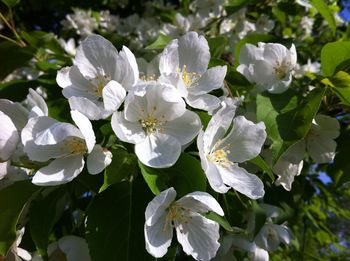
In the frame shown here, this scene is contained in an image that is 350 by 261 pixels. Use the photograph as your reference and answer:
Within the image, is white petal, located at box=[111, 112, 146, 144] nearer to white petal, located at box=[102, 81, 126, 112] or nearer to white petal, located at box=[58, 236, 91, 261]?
white petal, located at box=[102, 81, 126, 112]

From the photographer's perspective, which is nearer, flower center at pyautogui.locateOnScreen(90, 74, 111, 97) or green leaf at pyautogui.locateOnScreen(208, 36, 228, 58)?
flower center at pyautogui.locateOnScreen(90, 74, 111, 97)

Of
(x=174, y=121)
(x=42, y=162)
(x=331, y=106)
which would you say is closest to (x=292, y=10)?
(x=331, y=106)

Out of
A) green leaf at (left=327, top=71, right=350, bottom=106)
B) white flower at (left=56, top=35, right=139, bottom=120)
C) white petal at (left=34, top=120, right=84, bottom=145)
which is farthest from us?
green leaf at (left=327, top=71, right=350, bottom=106)

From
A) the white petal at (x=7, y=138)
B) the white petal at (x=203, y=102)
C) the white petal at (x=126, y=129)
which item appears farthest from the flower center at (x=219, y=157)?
the white petal at (x=7, y=138)

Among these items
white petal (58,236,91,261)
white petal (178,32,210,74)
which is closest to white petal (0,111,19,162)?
white petal (58,236,91,261)

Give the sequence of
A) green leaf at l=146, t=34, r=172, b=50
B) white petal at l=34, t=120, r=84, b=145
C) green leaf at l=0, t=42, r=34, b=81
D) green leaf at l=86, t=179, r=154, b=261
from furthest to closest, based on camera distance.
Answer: green leaf at l=0, t=42, r=34, b=81 < green leaf at l=146, t=34, r=172, b=50 < green leaf at l=86, t=179, r=154, b=261 < white petal at l=34, t=120, r=84, b=145

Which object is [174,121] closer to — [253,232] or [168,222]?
[168,222]

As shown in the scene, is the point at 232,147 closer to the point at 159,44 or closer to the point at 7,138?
the point at 159,44
